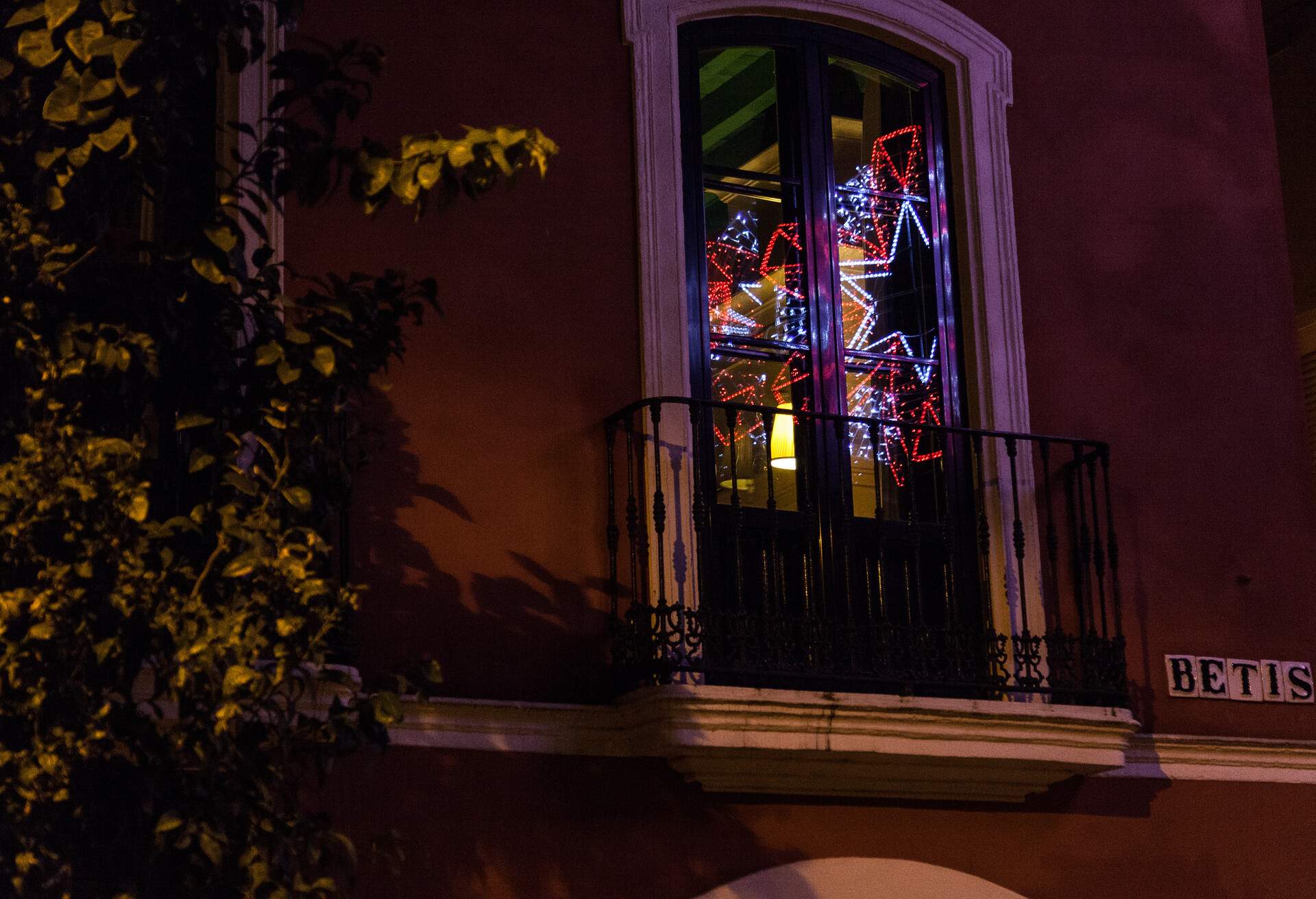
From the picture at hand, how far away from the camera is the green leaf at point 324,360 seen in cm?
399

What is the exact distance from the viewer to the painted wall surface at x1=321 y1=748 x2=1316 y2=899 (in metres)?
5.80

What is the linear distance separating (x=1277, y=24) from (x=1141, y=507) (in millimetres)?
4799

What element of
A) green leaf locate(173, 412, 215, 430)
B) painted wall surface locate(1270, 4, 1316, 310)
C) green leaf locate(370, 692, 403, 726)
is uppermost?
painted wall surface locate(1270, 4, 1316, 310)

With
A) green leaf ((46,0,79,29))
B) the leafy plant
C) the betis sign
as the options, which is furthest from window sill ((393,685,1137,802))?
green leaf ((46,0,79,29))

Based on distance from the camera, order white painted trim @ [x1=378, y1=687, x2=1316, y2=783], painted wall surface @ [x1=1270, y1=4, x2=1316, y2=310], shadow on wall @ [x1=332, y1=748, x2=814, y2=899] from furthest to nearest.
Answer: painted wall surface @ [x1=1270, y1=4, x2=1316, y2=310] → white painted trim @ [x1=378, y1=687, x2=1316, y2=783] → shadow on wall @ [x1=332, y1=748, x2=814, y2=899]

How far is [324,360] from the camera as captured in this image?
4.00 metres

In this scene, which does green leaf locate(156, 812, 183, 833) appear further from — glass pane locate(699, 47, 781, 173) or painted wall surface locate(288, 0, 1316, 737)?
glass pane locate(699, 47, 781, 173)

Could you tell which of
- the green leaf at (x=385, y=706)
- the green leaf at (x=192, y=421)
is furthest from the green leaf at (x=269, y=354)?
the green leaf at (x=385, y=706)

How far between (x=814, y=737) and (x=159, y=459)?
2500 millimetres

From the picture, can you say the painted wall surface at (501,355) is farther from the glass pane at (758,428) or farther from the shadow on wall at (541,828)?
the glass pane at (758,428)

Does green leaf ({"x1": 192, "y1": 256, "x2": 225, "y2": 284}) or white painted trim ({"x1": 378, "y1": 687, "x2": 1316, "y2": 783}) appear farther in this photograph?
white painted trim ({"x1": 378, "y1": 687, "x2": 1316, "y2": 783})

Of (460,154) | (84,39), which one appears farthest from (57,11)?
(460,154)

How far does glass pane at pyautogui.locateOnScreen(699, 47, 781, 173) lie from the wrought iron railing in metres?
1.03

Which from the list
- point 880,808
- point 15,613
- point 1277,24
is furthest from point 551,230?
point 1277,24
